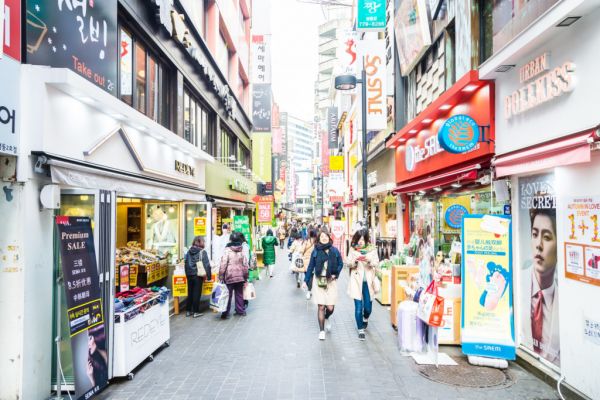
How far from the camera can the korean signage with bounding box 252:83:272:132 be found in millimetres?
26328

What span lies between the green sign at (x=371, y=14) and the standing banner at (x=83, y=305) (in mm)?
10691

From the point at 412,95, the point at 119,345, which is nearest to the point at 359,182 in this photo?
the point at 412,95

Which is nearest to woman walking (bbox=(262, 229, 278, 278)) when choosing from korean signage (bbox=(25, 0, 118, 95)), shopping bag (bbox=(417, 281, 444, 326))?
korean signage (bbox=(25, 0, 118, 95))

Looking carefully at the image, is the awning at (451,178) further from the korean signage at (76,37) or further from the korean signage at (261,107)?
the korean signage at (261,107)

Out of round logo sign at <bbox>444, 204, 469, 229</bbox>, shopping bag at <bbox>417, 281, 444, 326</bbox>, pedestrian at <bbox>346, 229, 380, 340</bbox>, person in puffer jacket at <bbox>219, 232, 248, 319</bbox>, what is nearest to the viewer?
shopping bag at <bbox>417, 281, 444, 326</bbox>

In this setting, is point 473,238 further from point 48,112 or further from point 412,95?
point 412,95

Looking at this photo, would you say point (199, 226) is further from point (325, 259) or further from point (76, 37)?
point (76, 37)

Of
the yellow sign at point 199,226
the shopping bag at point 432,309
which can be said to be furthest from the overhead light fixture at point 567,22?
the yellow sign at point 199,226

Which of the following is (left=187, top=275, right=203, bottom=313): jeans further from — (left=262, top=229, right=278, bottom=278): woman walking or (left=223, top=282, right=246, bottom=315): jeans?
(left=262, top=229, right=278, bottom=278): woman walking

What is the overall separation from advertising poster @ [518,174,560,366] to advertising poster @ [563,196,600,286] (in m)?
0.50

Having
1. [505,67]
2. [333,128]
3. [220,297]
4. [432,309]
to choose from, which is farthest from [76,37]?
[333,128]

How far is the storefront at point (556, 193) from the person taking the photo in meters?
4.90

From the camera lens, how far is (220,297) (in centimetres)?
952

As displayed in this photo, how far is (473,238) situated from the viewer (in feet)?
21.5
